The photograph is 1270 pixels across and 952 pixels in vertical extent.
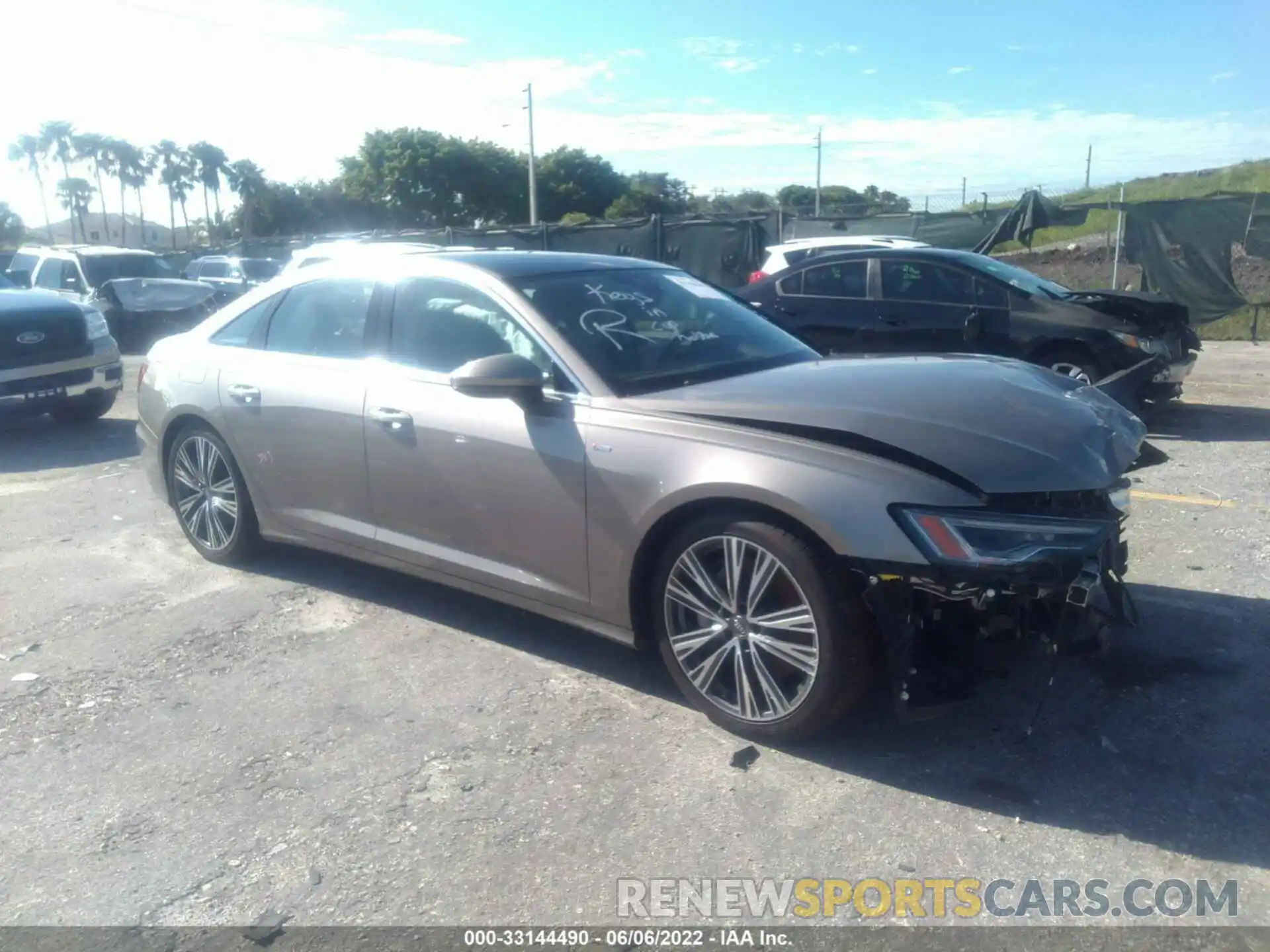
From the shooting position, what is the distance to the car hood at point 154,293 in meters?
18.9

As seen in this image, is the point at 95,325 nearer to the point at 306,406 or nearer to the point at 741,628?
the point at 306,406

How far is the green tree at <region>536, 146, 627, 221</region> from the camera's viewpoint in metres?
71.2

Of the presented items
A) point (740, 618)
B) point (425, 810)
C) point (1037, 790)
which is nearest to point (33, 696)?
point (425, 810)

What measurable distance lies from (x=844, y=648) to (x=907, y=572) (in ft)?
1.05

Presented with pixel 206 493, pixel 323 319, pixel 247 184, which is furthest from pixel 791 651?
pixel 247 184

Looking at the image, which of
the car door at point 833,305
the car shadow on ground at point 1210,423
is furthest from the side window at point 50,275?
the car shadow on ground at point 1210,423

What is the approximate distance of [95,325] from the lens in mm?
10773

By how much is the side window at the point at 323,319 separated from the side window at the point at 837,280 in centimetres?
633

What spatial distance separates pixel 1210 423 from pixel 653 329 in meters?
6.93

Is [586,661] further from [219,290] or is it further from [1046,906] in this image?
[219,290]

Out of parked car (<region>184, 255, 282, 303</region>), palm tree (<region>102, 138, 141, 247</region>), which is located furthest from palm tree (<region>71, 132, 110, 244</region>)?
parked car (<region>184, 255, 282, 303</region>)

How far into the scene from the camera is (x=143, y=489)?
7.93m

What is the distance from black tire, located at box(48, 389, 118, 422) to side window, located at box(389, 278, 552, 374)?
691 cm

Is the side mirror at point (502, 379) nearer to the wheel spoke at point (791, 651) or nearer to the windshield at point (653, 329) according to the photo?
the windshield at point (653, 329)
